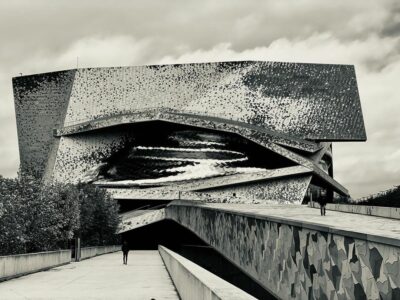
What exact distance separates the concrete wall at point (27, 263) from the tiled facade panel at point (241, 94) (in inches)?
2051

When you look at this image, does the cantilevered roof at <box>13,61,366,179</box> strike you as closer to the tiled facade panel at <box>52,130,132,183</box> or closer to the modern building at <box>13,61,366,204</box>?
the modern building at <box>13,61,366,204</box>

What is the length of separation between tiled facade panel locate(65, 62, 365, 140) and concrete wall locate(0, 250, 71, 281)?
52.1 metres

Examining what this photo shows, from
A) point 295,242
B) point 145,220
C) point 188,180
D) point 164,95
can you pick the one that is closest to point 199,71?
point 164,95

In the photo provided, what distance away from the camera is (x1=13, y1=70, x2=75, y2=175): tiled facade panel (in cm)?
8438

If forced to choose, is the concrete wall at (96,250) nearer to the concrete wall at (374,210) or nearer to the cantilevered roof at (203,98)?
the concrete wall at (374,210)

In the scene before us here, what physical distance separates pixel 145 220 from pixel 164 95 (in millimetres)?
22892

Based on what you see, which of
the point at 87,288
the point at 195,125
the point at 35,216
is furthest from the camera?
the point at 195,125

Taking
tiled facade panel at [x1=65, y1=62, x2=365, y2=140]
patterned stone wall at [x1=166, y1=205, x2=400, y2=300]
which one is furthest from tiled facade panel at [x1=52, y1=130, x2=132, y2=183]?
patterned stone wall at [x1=166, y1=205, x2=400, y2=300]

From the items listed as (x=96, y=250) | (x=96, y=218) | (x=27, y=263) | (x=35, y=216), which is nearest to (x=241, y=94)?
(x=96, y=218)

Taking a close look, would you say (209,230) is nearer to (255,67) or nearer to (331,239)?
(331,239)

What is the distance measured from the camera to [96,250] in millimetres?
48500

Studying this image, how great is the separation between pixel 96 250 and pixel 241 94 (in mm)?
38014

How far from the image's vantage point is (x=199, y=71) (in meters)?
83.4

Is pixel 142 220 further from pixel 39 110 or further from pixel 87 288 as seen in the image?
pixel 87 288
